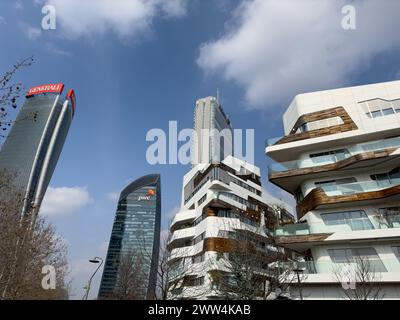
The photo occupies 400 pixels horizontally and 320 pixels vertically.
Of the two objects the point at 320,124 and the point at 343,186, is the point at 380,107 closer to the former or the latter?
the point at 320,124

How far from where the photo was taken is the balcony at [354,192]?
18730 millimetres

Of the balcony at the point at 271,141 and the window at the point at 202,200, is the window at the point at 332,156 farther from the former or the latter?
the window at the point at 202,200

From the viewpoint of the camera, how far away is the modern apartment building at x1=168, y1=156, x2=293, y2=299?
26.0 meters

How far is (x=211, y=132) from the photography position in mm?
131750

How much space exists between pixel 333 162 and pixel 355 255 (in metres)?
6.71

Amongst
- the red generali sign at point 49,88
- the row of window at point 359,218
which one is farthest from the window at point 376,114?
the red generali sign at point 49,88

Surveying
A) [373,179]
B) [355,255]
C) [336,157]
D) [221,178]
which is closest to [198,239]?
[221,178]

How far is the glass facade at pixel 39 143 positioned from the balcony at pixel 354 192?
350ft
